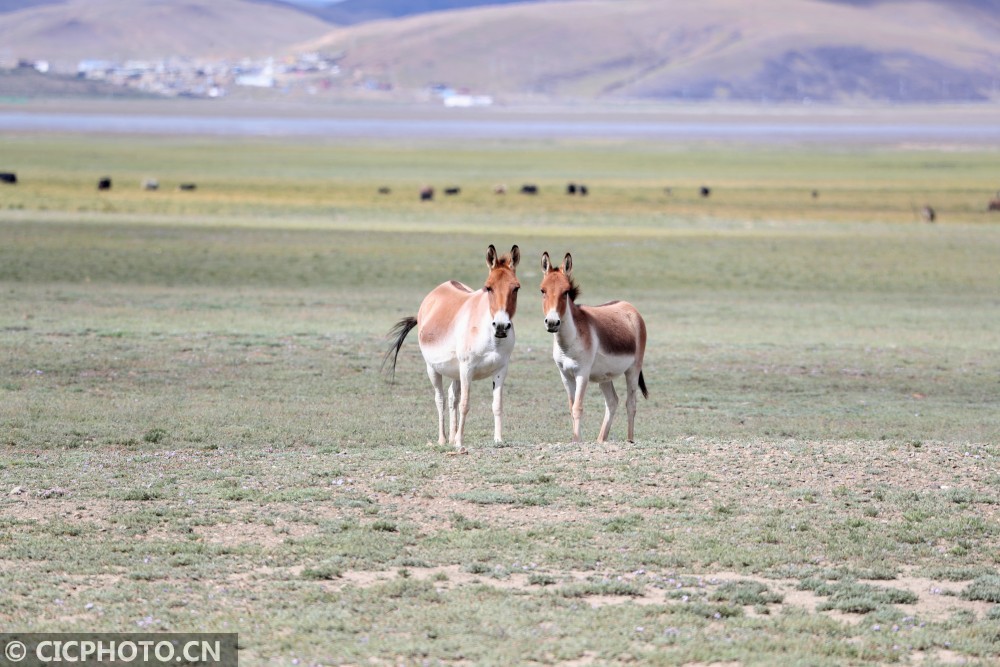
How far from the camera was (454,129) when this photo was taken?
557ft

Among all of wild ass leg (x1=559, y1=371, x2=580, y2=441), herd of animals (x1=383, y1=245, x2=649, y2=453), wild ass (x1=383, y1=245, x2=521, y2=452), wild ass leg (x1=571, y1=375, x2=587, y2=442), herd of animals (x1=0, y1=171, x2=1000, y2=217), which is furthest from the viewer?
herd of animals (x1=0, y1=171, x2=1000, y2=217)

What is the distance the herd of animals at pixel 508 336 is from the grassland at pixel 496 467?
75 centimetres

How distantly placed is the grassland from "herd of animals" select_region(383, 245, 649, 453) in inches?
29.3

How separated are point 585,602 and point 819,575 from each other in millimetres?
1881

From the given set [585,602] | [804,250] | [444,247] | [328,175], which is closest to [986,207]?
[804,250]

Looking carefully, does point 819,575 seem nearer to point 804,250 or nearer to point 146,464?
point 146,464

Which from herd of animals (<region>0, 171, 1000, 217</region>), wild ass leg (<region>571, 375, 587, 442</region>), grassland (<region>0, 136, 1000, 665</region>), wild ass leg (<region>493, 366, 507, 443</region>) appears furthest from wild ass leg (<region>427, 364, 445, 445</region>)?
herd of animals (<region>0, 171, 1000, 217</region>)

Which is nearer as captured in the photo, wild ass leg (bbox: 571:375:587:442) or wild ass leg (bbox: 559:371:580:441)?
wild ass leg (bbox: 571:375:587:442)

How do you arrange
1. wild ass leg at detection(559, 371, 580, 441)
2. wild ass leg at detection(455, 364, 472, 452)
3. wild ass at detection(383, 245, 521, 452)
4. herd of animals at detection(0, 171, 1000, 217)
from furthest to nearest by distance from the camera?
herd of animals at detection(0, 171, 1000, 217) → wild ass leg at detection(559, 371, 580, 441) → wild ass leg at detection(455, 364, 472, 452) → wild ass at detection(383, 245, 521, 452)

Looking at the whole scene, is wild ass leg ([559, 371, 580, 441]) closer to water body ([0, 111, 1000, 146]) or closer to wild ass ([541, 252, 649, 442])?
wild ass ([541, 252, 649, 442])

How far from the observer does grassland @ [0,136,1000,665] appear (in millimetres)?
8547

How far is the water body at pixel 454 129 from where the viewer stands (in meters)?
144

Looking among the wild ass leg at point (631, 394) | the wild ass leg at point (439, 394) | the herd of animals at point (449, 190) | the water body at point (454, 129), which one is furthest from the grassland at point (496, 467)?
the water body at point (454, 129)

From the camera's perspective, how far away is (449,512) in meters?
10.9
